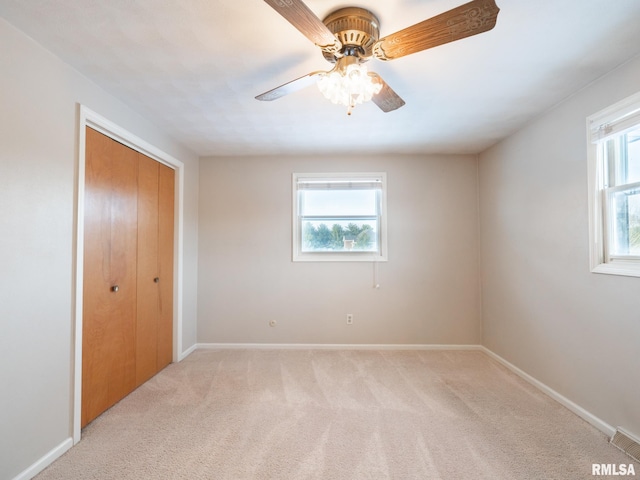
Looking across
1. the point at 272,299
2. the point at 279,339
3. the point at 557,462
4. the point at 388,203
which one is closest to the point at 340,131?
the point at 388,203

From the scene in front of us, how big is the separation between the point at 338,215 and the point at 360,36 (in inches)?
96.1

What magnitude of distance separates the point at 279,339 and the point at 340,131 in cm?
258

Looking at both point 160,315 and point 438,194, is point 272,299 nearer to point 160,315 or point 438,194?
point 160,315

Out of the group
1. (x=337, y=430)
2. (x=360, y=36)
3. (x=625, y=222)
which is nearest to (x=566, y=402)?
(x=625, y=222)

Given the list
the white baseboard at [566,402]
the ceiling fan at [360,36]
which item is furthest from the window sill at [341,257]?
the ceiling fan at [360,36]

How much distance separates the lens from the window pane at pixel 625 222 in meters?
1.94

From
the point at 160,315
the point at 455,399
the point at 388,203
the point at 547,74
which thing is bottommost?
the point at 455,399

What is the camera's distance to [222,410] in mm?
2307

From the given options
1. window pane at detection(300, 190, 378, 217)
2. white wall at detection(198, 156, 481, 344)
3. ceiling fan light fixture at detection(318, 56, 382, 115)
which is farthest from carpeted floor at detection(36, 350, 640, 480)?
ceiling fan light fixture at detection(318, 56, 382, 115)

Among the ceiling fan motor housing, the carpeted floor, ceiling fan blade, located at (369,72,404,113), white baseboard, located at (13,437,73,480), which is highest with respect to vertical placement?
the ceiling fan motor housing

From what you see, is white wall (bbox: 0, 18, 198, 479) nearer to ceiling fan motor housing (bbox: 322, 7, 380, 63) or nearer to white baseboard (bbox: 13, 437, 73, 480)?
white baseboard (bbox: 13, 437, 73, 480)

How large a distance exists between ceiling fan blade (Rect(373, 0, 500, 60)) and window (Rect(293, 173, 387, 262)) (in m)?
2.31

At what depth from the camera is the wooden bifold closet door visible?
2160 mm

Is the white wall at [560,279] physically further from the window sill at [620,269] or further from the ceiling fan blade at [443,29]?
the ceiling fan blade at [443,29]
